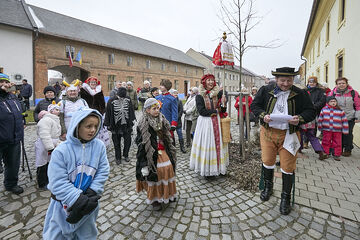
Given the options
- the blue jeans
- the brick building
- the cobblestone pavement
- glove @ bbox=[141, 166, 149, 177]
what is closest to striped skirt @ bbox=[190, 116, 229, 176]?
the cobblestone pavement

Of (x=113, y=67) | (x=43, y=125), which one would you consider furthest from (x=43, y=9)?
(x=43, y=125)

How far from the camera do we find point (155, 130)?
8.95 ft

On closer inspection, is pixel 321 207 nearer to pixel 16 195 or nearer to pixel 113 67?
pixel 16 195

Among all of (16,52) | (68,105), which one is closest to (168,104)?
(68,105)

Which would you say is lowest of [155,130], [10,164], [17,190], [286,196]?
[17,190]

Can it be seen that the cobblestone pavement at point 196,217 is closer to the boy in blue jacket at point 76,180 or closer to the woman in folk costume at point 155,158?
the woman in folk costume at point 155,158

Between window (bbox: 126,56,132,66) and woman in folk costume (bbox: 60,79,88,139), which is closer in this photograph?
woman in folk costume (bbox: 60,79,88,139)

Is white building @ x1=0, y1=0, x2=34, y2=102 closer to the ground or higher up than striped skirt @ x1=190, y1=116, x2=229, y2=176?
higher up

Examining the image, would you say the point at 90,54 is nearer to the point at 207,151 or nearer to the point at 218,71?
the point at 207,151

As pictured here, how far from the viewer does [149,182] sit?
2.74m

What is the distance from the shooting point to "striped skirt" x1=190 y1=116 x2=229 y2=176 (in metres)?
3.70

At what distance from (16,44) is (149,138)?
19.9 meters

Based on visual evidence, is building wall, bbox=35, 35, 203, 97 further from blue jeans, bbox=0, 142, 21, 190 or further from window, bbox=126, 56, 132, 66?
blue jeans, bbox=0, 142, 21, 190

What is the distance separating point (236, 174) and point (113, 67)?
23.5 m
